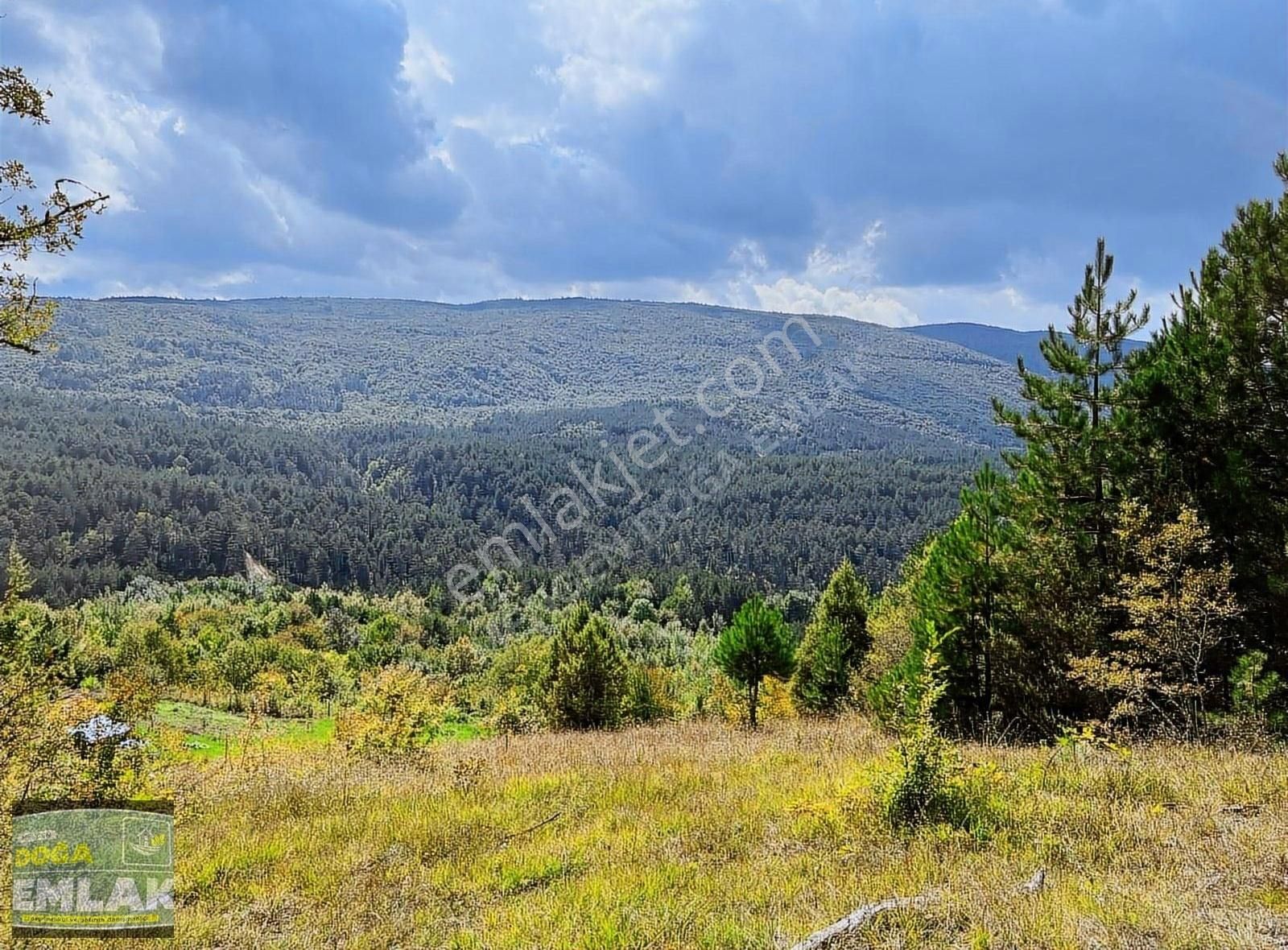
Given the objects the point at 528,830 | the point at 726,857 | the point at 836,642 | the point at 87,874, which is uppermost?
the point at 87,874

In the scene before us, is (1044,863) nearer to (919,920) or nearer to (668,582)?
(919,920)

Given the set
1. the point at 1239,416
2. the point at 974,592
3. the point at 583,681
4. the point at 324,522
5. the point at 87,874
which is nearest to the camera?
the point at 87,874

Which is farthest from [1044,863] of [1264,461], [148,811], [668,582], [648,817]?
[668,582]

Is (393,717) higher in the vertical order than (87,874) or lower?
lower

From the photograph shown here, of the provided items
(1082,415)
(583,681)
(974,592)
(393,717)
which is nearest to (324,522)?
(583,681)

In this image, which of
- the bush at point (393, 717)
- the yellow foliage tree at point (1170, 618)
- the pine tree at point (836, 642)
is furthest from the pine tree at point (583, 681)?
the yellow foliage tree at point (1170, 618)

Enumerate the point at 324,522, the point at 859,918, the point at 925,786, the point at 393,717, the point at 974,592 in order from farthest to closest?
the point at 324,522, the point at 974,592, the point at 393,717, the point at 925,786, the point at 859,918

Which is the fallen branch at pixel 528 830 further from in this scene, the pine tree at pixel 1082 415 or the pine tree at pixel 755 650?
the pine tree at pixel 755 650

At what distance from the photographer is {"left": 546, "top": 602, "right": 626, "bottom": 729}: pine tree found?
2173 cm

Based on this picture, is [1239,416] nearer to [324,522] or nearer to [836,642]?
[836,642]

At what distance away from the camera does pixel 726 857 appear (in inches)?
220

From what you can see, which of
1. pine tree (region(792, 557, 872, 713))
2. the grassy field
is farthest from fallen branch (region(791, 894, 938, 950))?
pine tree (region(792, 557, 872, 713))

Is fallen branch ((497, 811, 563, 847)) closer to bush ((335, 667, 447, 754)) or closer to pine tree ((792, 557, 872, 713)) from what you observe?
bush ((335, 667, 447, 754))

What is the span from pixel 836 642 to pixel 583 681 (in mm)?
10888
